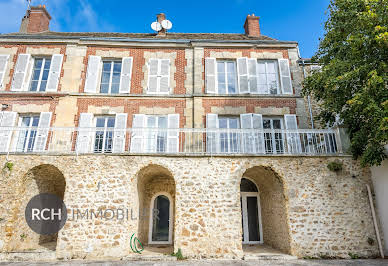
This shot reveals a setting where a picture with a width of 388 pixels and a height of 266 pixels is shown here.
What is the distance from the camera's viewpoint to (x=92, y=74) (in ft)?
31.7

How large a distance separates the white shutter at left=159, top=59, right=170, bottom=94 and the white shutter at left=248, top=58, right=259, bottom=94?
3.42 m

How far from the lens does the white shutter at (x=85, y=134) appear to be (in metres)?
8.36

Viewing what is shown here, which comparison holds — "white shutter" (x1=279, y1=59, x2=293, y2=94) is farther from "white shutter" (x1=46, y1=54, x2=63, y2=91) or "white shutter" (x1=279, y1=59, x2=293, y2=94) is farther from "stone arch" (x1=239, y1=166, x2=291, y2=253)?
"white shutter" (x1=46, y1=54, x2=63, y2=91)

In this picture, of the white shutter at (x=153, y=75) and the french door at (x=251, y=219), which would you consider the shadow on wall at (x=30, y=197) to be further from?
the french door at (x=251, y=219)

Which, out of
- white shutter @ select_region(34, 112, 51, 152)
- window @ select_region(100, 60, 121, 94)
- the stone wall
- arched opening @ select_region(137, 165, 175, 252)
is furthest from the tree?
white shutter @ select_region(34, 112, 51, 152)

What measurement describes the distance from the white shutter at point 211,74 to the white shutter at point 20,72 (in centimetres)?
741

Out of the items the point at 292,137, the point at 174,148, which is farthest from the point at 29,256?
the point at 292,137

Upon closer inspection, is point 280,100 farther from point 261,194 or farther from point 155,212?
point 155,212

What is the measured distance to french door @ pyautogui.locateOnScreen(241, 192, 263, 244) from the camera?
8.38 m

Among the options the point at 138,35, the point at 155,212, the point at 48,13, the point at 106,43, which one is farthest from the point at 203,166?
the point at 48,13

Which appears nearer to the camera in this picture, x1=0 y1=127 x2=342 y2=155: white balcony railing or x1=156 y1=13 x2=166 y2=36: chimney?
x1=0 y1=127 x2=342 y2=155: white balcony railing

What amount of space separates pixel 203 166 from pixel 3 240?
5622mm

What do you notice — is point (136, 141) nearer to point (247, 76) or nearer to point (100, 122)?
point (100, 122)

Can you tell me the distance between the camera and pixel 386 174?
646 centimetres
